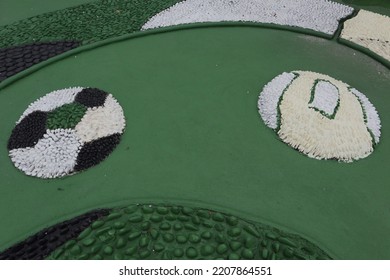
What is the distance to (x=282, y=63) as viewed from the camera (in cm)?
650

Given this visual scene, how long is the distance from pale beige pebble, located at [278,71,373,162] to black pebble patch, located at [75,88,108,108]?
98.5 inches

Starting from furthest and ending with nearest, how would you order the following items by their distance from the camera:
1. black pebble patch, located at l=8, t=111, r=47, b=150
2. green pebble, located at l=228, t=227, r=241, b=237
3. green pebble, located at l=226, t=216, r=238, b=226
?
black pebble patch, located at l=8, t=111, r=47, b=150
green pebble, located at l=226, t=216, r=238, b=226
green pebble, located at l=228, t=227, r=241, b=237

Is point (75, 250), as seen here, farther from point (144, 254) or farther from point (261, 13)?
point (261, 13)

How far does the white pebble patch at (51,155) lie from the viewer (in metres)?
5.01

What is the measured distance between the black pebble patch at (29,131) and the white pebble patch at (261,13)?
2.73 metres

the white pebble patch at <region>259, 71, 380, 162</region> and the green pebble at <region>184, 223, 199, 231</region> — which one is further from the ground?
the white pebble patch at <region>259, 71, 380, 162</region>

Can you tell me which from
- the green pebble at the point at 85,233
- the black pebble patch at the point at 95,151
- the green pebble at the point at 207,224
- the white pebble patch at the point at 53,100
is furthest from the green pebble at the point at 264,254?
the white pebble patch at the point at 53,100

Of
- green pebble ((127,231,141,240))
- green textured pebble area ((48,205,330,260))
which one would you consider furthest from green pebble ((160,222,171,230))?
green pebble ((127,231,141,240))

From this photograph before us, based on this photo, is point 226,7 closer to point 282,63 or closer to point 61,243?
point 282,63

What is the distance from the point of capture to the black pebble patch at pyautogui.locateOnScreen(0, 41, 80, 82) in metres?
6.50

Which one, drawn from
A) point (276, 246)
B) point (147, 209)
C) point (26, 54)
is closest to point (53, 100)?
point (26, 54)

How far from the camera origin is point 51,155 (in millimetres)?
5102

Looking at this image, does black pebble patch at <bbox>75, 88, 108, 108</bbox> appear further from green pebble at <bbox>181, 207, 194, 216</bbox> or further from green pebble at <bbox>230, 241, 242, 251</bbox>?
green pebble at <bbox>230, 241, 242, 251</bbox>
